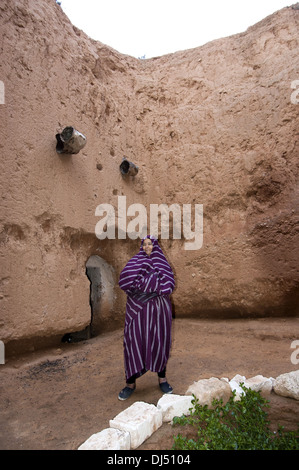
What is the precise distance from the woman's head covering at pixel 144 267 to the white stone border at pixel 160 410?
957 millimetres

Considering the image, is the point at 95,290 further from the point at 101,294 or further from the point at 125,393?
the point at 125,393

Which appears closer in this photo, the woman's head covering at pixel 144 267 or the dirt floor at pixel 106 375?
the dirt floor at pixel 106 375

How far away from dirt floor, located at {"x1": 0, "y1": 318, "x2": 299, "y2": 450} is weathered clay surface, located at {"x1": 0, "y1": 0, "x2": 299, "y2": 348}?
389mm

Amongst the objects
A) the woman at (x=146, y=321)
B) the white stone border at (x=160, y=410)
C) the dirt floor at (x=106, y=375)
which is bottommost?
the dirt floor at (x=106, y=375)

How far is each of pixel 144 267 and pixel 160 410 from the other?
48.8 inches

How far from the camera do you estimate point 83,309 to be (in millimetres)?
4273

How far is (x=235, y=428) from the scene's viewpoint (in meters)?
2.12

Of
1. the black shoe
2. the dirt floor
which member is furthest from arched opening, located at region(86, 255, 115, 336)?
the black shoe

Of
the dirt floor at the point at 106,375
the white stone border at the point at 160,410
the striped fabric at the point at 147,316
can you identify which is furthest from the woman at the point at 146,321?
the white stone border at the point at 160,410

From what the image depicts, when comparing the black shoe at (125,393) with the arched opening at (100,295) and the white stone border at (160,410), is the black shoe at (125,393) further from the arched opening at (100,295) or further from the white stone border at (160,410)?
the arched opening at (100,295)

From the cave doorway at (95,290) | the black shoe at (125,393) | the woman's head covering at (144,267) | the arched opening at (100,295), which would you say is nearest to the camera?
the black shoe at (125,393)

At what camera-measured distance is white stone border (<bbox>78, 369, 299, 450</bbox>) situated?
1.85 meters

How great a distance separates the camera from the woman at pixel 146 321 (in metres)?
2.71
